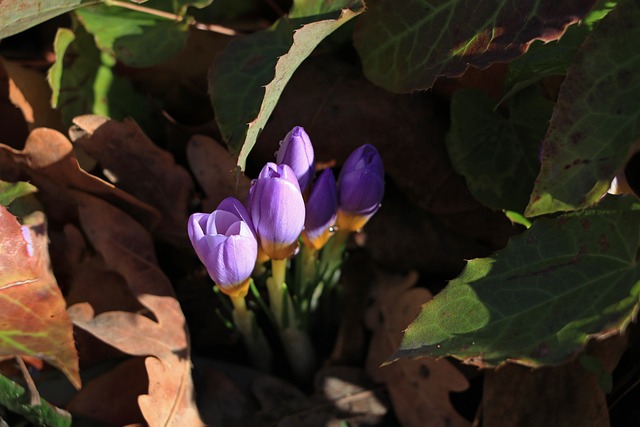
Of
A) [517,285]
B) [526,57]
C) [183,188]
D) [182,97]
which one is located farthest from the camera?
[182,97]

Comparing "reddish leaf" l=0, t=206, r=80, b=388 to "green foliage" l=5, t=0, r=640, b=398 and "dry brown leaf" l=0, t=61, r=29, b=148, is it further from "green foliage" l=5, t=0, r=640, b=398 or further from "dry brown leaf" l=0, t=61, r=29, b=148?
"dry brown leaf" l=0, t=61, r=29, b=148

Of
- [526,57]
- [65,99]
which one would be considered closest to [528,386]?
[526,57]

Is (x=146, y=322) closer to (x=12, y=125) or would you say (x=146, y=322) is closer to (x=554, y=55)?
(x=12, y=125)

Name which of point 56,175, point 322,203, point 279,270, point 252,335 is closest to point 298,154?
point 322,203

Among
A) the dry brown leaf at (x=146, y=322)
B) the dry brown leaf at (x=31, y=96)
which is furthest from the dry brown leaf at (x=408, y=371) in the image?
the dry brown leaf at (x=31, y=96)

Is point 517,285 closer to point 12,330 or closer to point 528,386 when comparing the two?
point 528,386

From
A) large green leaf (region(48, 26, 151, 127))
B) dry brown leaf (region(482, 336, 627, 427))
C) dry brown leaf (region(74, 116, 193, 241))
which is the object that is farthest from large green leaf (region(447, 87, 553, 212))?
large green leaf (region(48, 26, 151, 127))

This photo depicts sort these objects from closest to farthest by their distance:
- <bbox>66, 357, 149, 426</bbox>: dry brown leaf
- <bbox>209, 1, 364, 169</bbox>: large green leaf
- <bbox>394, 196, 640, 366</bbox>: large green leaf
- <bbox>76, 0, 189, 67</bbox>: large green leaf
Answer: <bbox>394, 196, 640, 366</bbox>: large green leaf, <bbox>209, 1, 364, 169</bbox>: large green leaf, <bbox>66, 357, 149, 426</bbox>: dry brown leaf, <bbox>76, 0, 189, 67</bbox>: large green leaf

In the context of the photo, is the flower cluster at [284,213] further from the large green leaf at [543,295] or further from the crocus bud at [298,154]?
the large green leaf at [543,295]
